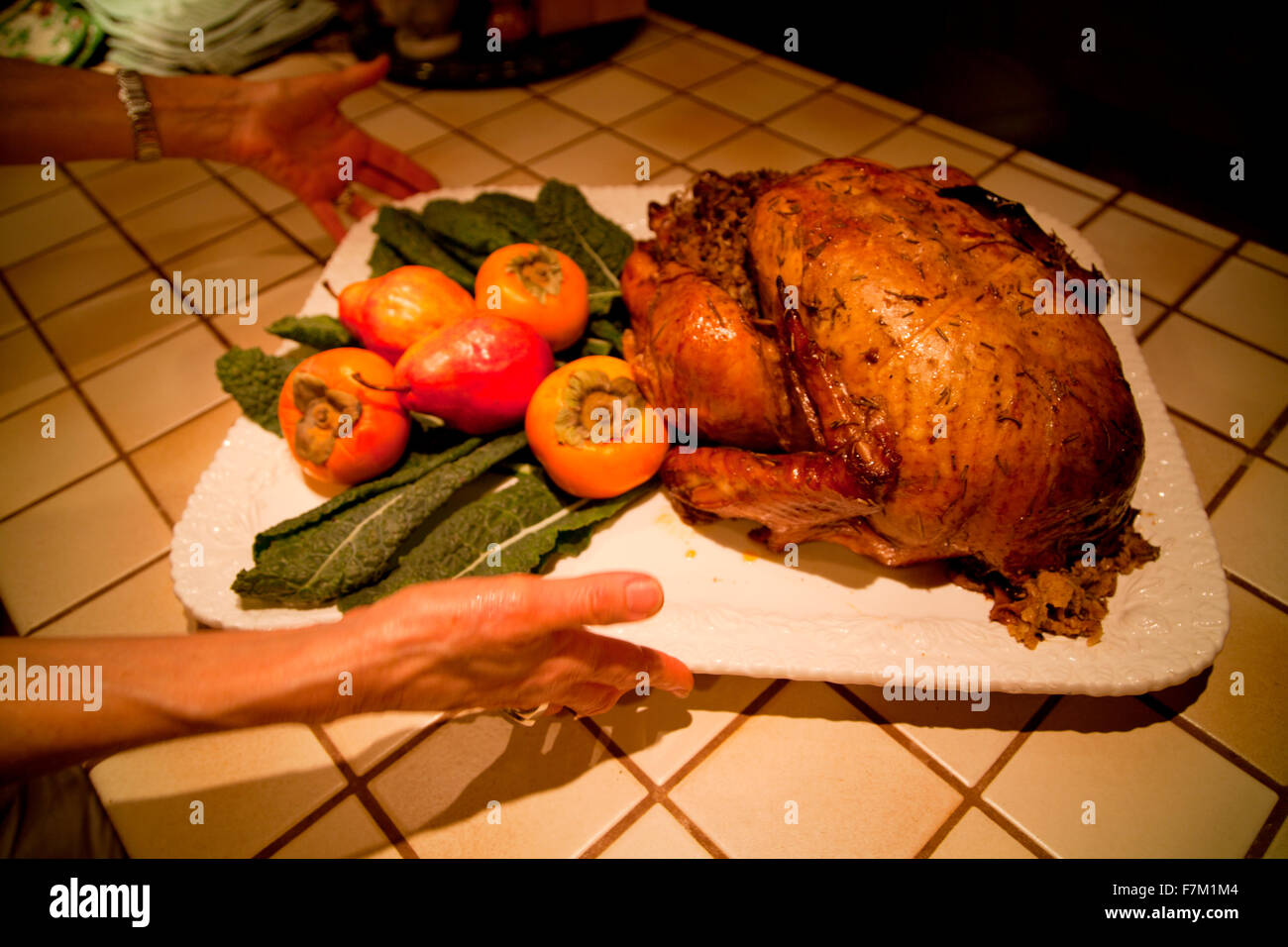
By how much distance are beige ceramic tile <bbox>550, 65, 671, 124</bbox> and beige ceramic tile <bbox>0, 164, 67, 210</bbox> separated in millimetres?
1451

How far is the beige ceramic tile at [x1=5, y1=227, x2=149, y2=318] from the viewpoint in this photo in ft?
5.70

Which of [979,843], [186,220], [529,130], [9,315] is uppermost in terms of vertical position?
[529,130]

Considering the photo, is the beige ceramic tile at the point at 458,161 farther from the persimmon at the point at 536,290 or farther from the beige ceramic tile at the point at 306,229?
the persimmon at the point at 536,290

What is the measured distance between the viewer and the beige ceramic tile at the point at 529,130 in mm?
2059

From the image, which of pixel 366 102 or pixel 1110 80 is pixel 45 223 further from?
pixel 1110 80

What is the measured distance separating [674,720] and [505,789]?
24cm

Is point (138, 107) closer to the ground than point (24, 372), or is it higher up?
higher up

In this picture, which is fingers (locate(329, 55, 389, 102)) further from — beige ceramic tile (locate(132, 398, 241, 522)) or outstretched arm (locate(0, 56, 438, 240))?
beige ceramic tile (locate(132, 398, 241, 522))

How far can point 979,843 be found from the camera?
890mm

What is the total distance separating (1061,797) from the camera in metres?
0.92

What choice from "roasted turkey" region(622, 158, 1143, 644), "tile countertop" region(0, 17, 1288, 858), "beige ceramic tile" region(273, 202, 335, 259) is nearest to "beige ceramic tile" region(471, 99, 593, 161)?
"tile countertop" region(0, 17, 1288, 858)

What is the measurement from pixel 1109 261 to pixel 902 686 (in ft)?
3.95

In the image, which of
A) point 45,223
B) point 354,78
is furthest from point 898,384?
point 45,223

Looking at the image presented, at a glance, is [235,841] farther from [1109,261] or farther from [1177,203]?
[1177,203]
